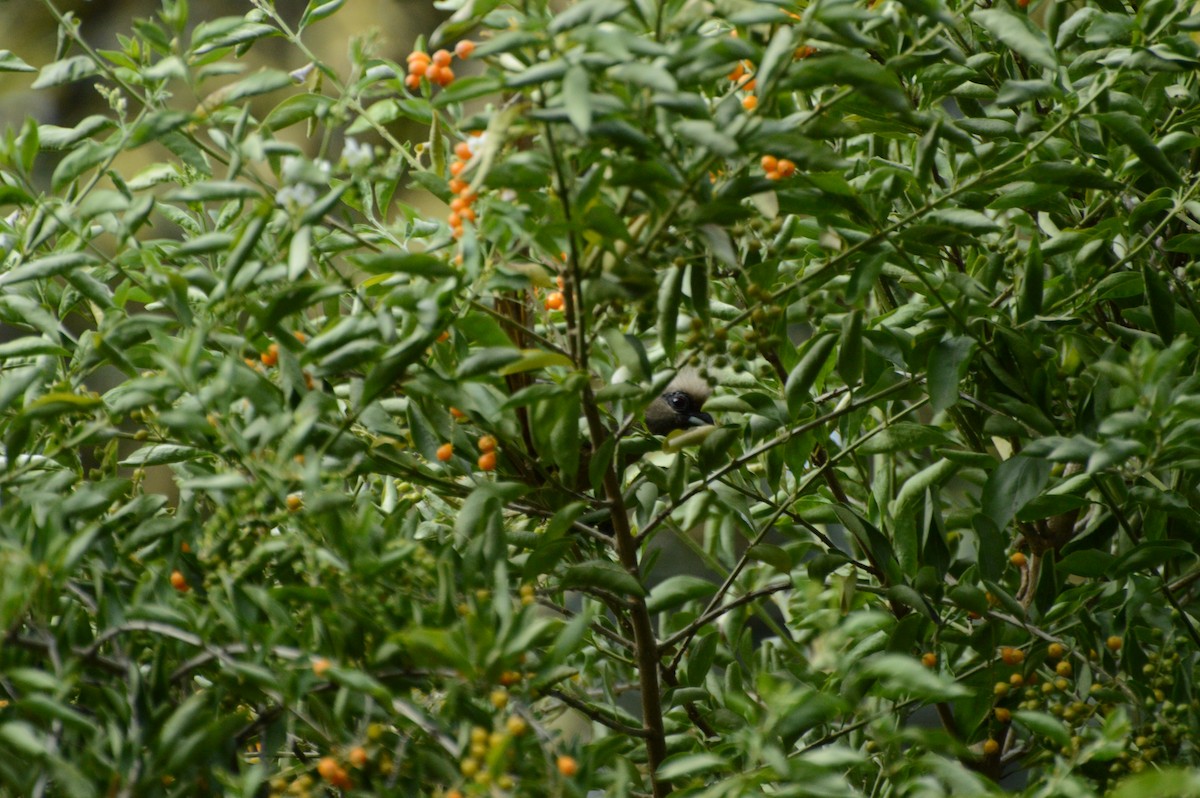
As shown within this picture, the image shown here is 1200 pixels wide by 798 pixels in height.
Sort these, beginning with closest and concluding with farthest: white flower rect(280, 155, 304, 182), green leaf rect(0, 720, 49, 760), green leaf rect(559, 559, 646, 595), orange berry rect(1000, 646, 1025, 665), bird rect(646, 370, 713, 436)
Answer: green leaf rect(0, 720, 49, 760), white flower rect(280, 155, 304, 182), green leaf rect(559, 559, 646, 595), orange berry rect(1000, 646, 1025, 665), bird rect(646, 370, 713, 436)

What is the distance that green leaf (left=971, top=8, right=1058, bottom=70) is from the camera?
90cm

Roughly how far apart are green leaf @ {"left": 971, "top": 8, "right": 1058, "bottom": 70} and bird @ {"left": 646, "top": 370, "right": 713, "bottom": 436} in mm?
593

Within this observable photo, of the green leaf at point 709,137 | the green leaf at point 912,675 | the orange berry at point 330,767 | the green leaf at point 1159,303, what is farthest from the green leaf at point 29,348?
the green leaf at point 1159,303

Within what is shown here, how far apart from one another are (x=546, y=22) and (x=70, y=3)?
215 centimetres

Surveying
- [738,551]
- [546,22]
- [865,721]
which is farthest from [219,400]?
[738,551]

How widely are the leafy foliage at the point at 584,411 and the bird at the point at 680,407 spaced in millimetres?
237

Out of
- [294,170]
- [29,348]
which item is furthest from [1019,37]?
[29,348]

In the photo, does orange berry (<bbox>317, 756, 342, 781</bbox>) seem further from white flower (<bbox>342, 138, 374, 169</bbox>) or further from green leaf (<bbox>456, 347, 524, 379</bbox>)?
white flower (<bbox>342, 138, 374, 169</bbox>)

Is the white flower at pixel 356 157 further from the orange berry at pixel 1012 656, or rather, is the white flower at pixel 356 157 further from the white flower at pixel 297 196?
the orange berry at pixel 1012 656

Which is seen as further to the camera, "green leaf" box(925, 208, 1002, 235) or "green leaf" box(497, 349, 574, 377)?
"green leaf" box(925, 208, 1002, 235)

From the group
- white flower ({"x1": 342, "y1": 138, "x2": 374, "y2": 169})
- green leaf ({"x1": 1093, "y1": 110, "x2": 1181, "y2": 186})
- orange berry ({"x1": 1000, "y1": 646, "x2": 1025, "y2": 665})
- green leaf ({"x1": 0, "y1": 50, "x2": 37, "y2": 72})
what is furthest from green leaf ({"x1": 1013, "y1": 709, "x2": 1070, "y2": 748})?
green leaf ({"x1": 0, "y1": 50, "x2": 37, "y2": 72})

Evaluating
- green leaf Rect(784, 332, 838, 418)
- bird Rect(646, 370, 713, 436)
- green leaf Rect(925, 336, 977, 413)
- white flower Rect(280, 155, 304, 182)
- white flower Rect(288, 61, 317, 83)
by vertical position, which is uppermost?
white flower Rect(288, 61, 317, 83)

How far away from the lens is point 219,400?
803 mm

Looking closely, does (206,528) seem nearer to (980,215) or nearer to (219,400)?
(219,400)
